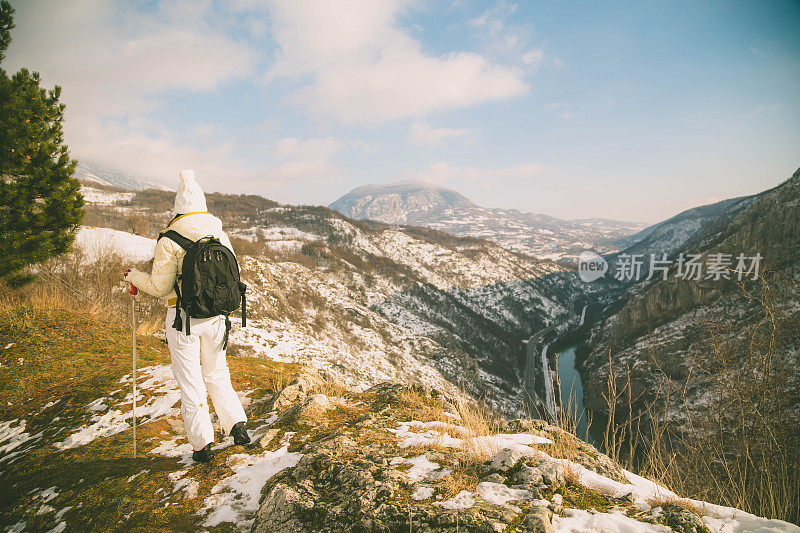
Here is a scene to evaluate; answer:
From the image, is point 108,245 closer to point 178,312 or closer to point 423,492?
point 178,312

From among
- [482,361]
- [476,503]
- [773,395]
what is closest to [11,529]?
[476,503]

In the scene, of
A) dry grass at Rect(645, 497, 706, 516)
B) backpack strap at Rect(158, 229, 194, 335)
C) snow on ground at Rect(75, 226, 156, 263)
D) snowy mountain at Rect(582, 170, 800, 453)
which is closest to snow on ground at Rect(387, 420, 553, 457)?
dry grass at Rect(645, 497, 706, 516)

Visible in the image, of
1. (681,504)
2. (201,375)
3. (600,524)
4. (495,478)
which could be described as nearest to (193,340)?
(201,375)

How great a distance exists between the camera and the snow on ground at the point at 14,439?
411 centimetres

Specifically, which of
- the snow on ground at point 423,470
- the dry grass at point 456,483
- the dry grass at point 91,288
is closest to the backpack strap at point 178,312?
the snow on ground at point 423,470

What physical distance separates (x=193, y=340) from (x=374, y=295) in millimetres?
41799

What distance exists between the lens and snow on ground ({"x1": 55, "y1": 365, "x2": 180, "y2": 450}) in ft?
14.0

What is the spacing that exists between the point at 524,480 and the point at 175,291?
4.13 metres

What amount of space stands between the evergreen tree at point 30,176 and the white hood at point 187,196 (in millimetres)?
10431

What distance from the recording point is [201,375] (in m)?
3.80

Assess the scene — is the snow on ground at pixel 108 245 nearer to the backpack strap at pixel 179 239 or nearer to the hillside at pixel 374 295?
the hillside at pixel 374 295

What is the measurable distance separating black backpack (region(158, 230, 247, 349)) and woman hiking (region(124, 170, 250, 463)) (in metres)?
0.07

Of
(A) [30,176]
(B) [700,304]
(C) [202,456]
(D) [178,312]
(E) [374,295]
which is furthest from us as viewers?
(E) [374,295]

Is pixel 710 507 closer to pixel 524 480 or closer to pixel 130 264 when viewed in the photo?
pixel 524 480
